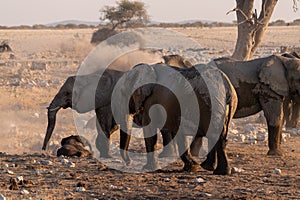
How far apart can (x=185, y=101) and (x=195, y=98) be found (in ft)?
0.41

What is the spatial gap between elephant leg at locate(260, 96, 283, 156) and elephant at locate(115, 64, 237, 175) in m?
1.89

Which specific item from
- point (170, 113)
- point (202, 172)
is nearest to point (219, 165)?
Result: point (202, 172)

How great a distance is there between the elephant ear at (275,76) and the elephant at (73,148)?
8.81 ft

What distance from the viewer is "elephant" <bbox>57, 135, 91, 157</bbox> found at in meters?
9.20

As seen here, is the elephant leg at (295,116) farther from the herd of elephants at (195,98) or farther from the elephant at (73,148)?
the elephant at (73,148)

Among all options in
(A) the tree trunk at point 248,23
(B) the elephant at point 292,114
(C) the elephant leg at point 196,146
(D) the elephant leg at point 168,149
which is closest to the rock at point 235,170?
(D) the elephant leg at point 168,149

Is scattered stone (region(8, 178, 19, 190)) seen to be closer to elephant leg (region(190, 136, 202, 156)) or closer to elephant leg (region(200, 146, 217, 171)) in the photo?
elephant leg (region(200, 146, 217, 171))

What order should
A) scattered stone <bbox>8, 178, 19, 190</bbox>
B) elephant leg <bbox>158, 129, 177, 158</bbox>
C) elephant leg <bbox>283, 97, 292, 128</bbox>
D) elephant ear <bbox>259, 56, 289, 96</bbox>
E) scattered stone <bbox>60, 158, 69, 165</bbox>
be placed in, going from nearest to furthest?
scattered stone <bbox>8, 178, 19, 190</bbox> < scattered stone <bbox>60, 158, 69, 165</bbox> < elephant leg <bbox>158, 129, 177, 158</bbox> < elephant ear <bbox>259, 56, 289, 96</bbox> < elephant leg <bbox>283, 97, 292, 128</bbox>

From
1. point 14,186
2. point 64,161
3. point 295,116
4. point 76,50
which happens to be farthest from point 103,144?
point 76,50

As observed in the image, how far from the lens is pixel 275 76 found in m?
9.33

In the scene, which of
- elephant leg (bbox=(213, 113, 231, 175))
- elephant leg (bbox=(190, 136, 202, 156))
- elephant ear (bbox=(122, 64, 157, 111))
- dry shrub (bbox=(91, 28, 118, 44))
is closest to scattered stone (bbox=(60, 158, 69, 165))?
elephant ear (bbox=(122, 64, 157, 111))

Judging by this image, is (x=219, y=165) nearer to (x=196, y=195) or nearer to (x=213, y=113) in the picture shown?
(x=213, y=113)

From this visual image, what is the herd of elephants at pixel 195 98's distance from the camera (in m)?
7.41

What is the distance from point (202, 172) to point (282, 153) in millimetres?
2107
